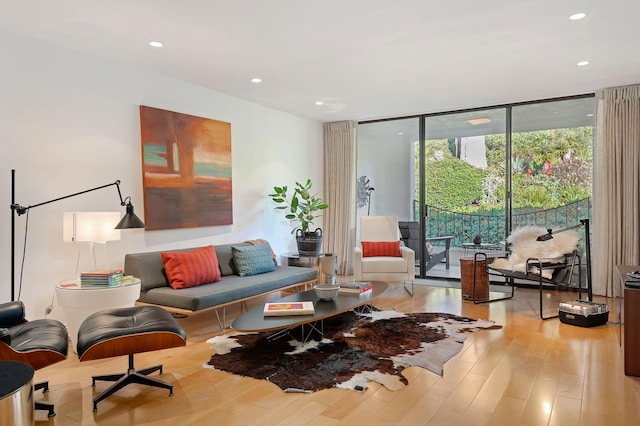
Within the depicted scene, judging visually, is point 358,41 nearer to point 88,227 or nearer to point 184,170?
point 184,170

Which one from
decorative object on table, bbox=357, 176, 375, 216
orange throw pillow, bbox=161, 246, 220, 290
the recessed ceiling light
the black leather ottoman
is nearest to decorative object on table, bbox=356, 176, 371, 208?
decorative object on table, bbox=357, 176, 375, 216

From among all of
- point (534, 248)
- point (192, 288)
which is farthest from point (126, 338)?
point (534, 248)

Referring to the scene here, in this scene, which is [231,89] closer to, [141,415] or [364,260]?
[364,260]

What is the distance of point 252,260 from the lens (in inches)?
191

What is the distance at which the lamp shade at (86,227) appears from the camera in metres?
3.44

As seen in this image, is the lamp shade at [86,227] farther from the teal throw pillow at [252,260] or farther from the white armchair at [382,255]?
the white armchair at [382,255]

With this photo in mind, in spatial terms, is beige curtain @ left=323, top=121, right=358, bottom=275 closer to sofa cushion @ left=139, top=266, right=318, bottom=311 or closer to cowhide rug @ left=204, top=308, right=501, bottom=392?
sofa cushion @ left=139, top=266, right=318, bottom=311

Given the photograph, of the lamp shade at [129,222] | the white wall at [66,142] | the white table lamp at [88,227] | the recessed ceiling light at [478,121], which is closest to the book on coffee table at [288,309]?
the lamp shade at [129,222]

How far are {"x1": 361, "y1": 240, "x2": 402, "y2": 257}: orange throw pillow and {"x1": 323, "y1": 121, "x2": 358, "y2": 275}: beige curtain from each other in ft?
3.62

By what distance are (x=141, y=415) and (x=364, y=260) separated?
3511 millimetres

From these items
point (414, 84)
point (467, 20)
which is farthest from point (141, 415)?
point (414, 84)

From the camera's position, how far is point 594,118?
17.6ft

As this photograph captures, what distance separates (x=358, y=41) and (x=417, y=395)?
2.67 metres

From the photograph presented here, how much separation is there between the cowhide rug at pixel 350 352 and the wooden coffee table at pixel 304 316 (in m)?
0.15
